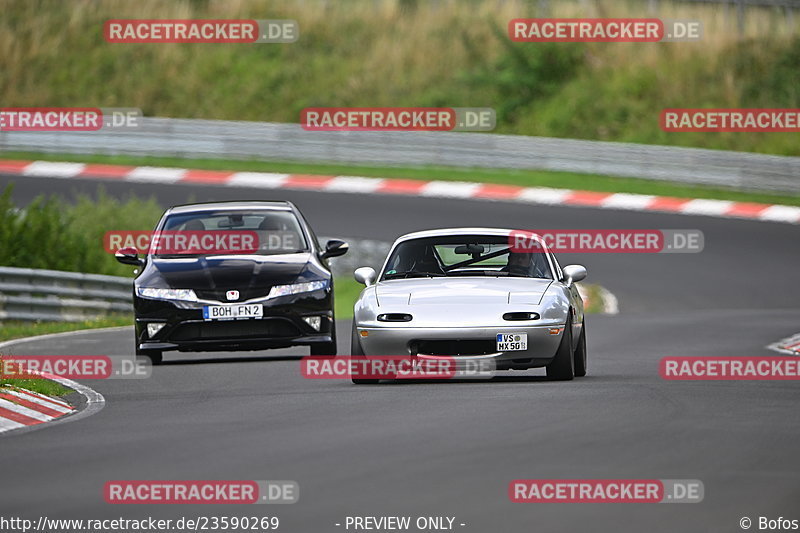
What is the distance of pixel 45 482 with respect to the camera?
8.15 meters

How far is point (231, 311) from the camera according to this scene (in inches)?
575

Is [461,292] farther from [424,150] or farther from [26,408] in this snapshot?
[424,150]

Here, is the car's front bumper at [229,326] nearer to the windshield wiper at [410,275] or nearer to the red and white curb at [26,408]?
the windshield wiper at [410,275]

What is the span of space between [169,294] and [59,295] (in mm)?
8483

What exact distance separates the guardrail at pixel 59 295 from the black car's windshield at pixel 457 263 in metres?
9.29

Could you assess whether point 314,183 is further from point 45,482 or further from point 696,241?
point 45,482

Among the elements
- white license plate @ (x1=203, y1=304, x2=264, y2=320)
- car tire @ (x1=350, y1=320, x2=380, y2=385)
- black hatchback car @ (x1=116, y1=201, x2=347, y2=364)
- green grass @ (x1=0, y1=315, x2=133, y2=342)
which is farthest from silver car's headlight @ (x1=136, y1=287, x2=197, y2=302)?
green grass @ (x1=0, y1=315, x2=133, y2=342)

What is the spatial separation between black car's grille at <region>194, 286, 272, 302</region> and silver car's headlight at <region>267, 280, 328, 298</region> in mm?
69

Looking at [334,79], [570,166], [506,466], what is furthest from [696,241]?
[506,466]

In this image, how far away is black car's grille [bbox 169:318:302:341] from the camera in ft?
48.0

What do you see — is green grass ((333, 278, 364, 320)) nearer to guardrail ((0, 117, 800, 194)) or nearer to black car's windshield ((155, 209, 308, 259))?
guardrail ((0, 117, 800, 194))

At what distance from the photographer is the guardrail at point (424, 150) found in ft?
109

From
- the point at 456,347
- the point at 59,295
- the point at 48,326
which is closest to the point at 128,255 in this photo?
the point at 456,347

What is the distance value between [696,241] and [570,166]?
265 inches
